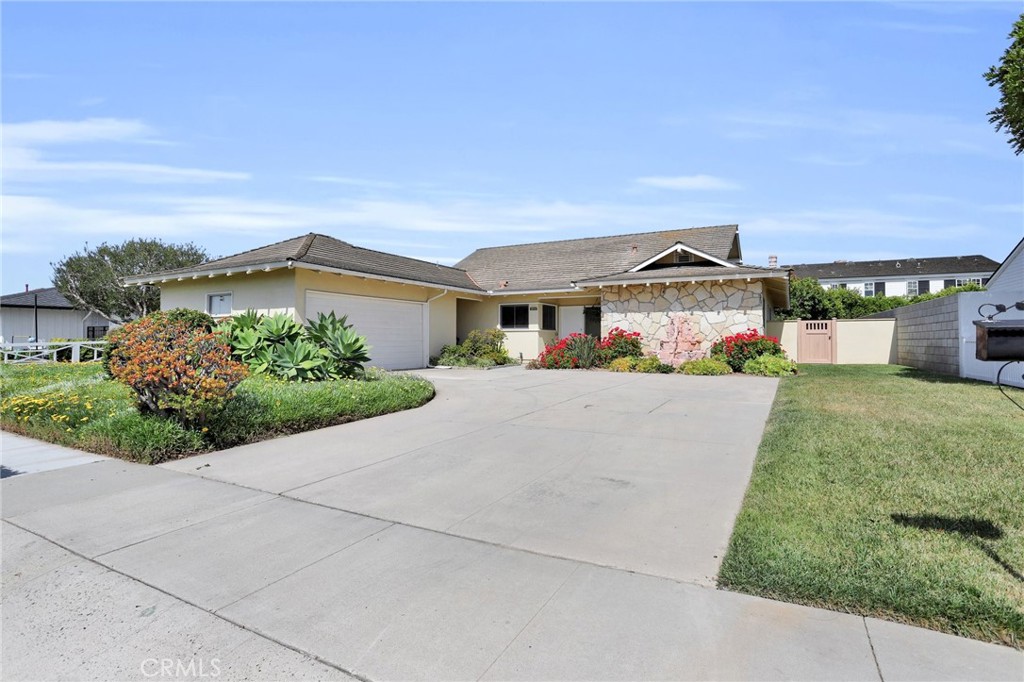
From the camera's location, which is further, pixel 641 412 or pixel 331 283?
pixel 331 283

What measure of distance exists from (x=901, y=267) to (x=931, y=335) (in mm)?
35837

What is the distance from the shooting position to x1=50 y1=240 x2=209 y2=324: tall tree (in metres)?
36.7

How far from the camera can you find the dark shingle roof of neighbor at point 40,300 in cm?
3238

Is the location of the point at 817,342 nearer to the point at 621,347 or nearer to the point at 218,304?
the point at 621,347

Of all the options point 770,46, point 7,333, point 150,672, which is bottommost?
point 150,672

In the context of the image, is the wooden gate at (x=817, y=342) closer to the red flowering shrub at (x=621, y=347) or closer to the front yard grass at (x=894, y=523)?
the red flowering shrub at (x=621, y=347)

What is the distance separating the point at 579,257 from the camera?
24688mm

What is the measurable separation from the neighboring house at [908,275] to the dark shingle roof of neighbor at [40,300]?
2193 inches

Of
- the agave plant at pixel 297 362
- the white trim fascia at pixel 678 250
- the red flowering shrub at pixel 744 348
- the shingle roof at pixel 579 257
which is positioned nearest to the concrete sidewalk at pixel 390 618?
the agave plant at pixel 297 362

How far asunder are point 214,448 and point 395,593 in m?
5.13

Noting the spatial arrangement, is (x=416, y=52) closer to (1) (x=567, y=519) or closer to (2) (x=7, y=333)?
(1) (x=567, y=519)

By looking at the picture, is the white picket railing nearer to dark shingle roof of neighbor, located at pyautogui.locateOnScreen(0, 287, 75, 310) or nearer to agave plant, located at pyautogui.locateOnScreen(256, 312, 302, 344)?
agave plant, located at pyautogui.locateOnScreen(256, 312, 302, 344)

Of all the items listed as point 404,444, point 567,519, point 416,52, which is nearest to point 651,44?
point 416,52

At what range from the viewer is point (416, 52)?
1040 centimetres
